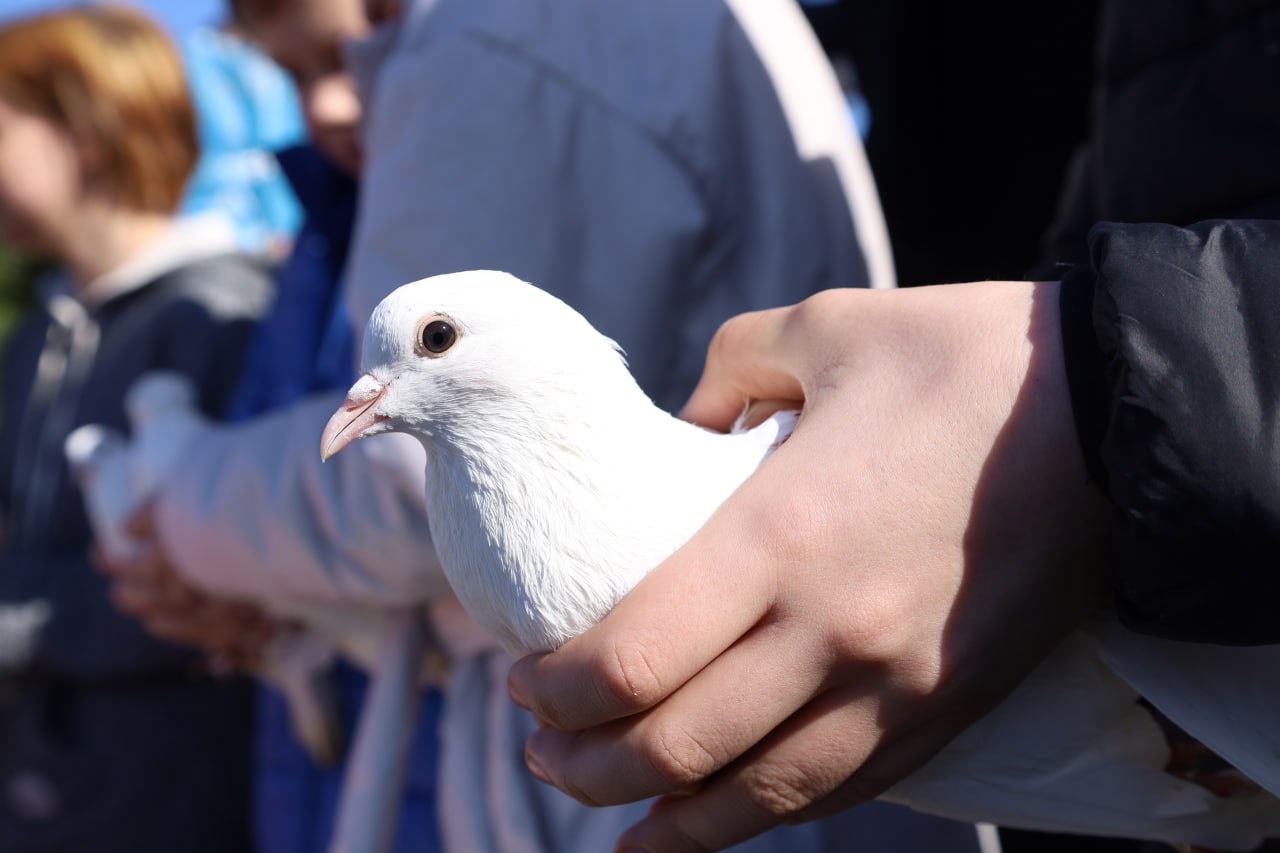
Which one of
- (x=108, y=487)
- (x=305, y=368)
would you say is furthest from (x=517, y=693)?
(x=108, y=487)

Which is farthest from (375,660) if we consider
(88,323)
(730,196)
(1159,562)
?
(88,323)

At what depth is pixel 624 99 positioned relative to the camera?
119 centimetres

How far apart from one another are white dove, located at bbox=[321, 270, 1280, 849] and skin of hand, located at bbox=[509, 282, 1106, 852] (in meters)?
0.05

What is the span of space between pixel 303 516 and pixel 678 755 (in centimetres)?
74

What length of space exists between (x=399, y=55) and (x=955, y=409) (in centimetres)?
85

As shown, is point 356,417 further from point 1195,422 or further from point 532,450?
point 1195,422

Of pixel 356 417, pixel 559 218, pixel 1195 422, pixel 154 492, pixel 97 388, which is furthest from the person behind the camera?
pixel 97 388

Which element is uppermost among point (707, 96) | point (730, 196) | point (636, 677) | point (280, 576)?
point (707, 96)

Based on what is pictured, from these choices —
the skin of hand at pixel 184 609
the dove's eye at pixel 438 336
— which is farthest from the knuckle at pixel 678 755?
the skin of hand at pixel 184 609

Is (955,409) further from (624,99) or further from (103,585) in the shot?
(103,585)

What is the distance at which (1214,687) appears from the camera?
2.59ft

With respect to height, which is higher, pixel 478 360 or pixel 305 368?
pixel 478 360

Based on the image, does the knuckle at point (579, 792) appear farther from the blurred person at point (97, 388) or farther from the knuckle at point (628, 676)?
the blurred person at point (97, 388)

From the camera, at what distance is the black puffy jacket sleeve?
0.61 metres
